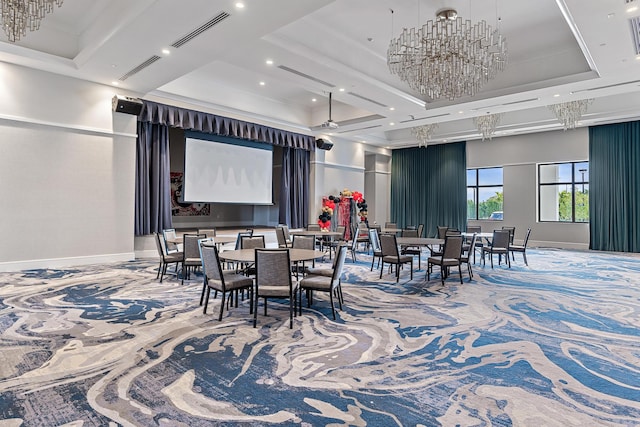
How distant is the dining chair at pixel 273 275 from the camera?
4234 millimetres

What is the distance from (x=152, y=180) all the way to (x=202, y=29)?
4585 mm

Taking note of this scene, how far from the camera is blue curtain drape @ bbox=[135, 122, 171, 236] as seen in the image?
347 inches

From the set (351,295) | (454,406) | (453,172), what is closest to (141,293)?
(351,295)

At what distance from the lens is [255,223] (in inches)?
568

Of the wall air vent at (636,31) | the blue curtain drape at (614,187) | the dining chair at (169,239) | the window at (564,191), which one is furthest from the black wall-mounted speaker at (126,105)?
the blue curtain drape at (614,187)

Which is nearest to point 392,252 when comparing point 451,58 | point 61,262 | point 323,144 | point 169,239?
point 451,58

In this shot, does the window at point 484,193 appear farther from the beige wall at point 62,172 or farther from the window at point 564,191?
the beige wall at point 62,172

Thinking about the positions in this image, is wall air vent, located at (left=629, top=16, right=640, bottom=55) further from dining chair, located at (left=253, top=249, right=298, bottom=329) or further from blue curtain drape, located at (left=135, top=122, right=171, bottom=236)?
blue curtain drape, located at (left=135, top=122, right=171, bottom=236)

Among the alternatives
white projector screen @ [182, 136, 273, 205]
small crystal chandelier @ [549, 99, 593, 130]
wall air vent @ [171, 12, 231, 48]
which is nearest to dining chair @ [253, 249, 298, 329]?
wall air vent @ [171, 12, 231, 48]

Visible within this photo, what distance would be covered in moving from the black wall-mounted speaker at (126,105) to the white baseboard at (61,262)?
3.14 meters

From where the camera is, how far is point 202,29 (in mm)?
5629

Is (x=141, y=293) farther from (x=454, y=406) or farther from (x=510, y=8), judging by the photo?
(x=510, y=8)

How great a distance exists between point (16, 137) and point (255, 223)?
8.23 meters

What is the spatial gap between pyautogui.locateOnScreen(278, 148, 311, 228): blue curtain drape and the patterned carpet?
6.65 metres
